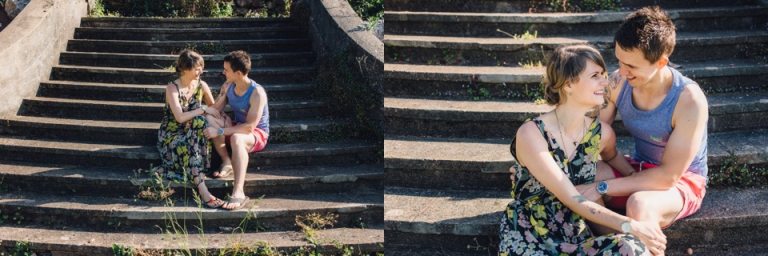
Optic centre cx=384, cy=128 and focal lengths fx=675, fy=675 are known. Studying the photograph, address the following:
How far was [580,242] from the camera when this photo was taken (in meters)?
3.28

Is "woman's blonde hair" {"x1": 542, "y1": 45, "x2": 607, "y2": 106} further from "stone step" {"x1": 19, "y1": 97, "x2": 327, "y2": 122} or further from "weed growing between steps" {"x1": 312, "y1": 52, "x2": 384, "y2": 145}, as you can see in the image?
"stone step" {"x1": 19, "y1": 97, "x2": 327, "y2": 122}

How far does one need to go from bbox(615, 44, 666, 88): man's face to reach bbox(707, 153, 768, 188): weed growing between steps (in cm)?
119

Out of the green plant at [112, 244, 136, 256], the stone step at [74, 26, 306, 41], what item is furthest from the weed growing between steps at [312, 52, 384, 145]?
the green plant at [112, 244, 136, 256]

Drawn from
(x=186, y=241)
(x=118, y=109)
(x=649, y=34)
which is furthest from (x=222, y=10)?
(x=649, y=34)

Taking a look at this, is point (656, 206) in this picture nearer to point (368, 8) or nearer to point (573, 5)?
point (573, 5)

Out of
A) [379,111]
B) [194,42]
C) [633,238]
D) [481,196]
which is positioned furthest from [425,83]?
[194,42]

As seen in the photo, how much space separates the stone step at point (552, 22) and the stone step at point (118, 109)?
1.10 meters

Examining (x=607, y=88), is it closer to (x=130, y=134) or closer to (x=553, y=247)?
(x=553, y=247)

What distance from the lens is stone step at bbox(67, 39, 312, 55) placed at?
7.73 meters

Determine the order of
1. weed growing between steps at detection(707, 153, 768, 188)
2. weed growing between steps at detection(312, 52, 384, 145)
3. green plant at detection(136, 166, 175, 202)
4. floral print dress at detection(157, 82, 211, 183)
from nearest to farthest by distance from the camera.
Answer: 1. weed growing between steps at detection(707, 153, 768, 188)
2. green plant at detection(136, 166, 175, 202)
3. floral print dress at detection(157, 82, 211, 183)
4. weed growing between steps at detection(312, 52, 384, 145)

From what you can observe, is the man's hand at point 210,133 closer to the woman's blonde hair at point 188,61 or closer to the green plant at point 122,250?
the woman's blonde hair at point 188,61

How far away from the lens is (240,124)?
18.0ft

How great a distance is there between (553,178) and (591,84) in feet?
1.63

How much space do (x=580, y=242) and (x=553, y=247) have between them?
0.14 m
